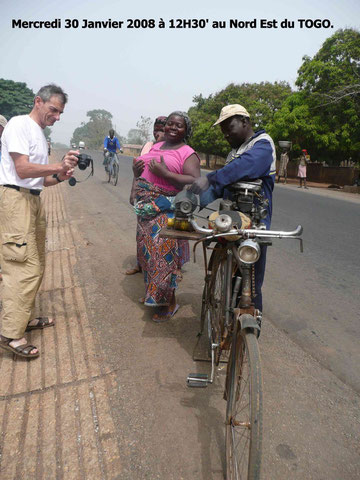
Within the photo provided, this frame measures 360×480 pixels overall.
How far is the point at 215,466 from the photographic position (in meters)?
1.80

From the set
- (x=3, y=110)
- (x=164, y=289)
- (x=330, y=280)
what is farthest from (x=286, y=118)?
(x=3, y=110)

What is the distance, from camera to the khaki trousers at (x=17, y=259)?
2.56m

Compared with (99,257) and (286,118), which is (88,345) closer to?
(99,257)

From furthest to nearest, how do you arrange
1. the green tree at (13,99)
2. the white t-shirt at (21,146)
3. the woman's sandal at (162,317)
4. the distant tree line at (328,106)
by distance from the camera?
the green tree at (13,99)
the distant tree line at (328,106)
the woman's sandal at (162,317)
the white t-shirt at (21,146)

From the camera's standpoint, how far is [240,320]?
1.68m

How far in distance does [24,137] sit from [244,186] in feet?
5.31

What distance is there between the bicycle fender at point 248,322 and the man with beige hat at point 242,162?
0.74 metres

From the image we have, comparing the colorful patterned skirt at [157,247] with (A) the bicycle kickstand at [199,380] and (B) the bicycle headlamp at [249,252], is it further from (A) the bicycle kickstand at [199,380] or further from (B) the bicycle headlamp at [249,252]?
(B) the bicycle headlamp at [249,252]

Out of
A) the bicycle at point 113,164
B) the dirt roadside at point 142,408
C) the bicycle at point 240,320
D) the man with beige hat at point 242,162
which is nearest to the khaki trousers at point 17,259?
the dirt roadside at point 142,408

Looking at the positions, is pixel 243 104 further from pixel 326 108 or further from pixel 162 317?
pixel 162 317

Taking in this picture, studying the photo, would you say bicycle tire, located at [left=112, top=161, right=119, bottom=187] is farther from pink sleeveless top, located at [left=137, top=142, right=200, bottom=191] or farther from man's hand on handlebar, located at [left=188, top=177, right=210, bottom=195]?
man's hand on handlebar, located at [left=188, top=177, right=210, bottom=195]

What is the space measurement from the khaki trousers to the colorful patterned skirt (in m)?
0.96

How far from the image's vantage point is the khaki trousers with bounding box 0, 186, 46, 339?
2.56 metres

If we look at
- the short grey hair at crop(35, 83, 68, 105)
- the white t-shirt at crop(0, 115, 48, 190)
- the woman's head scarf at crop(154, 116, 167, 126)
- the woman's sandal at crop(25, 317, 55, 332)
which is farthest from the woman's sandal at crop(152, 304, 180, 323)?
the woman's head scarf at crop(154, 116, 167, 126)
